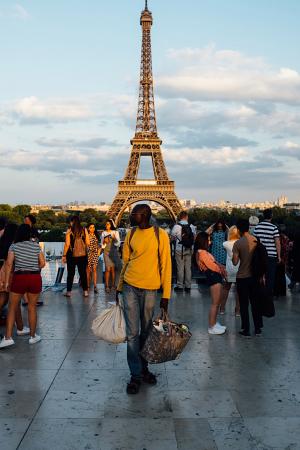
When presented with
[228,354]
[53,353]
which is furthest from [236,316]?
[53,353]

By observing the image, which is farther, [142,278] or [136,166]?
[136,166]

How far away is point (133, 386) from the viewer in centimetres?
486

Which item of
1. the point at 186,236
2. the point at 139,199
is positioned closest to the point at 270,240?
the point at 186,236

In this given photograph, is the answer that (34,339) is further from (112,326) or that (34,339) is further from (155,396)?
(155,396)

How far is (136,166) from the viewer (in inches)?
2532

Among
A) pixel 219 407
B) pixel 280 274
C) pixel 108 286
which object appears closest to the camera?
pixel 219 407

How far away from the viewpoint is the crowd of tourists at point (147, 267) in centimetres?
505

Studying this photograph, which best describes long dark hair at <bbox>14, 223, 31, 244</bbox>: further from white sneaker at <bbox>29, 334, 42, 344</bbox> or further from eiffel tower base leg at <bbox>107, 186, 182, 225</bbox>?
eiffel tower base leg at <bbox>107, 186, 182, 225</bbox>

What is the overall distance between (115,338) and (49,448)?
1469mm

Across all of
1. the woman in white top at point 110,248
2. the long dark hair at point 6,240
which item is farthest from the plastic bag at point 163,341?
the woman in white top at point 110,248

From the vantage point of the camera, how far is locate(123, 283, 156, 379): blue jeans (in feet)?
16.3

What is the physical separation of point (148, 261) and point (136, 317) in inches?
23.5

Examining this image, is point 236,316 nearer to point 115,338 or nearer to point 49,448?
point 115,338

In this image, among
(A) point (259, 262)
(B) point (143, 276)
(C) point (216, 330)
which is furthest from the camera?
(C) point (216, 330)
